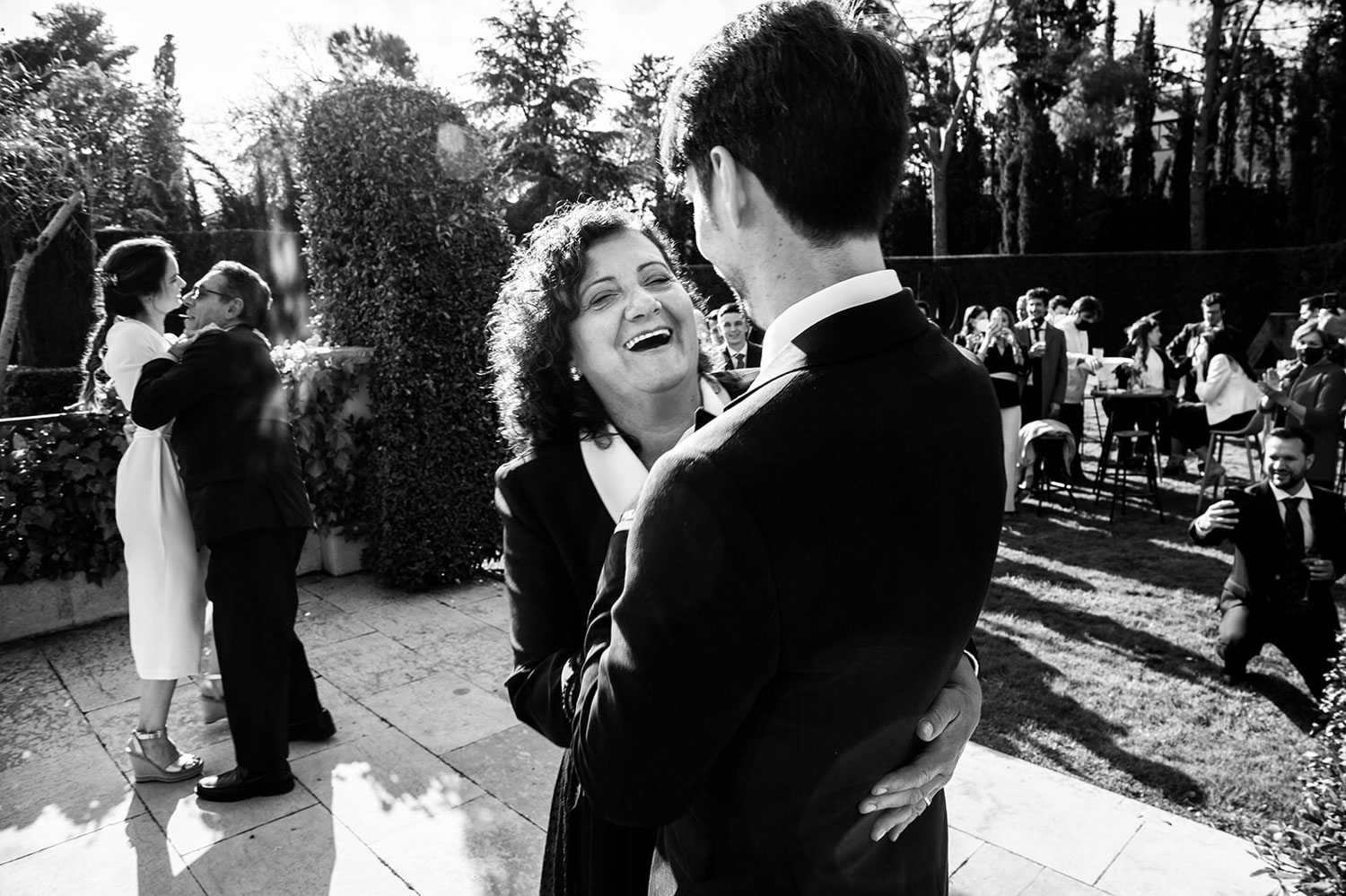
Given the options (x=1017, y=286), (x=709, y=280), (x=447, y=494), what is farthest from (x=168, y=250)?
(x=1017, y=286)

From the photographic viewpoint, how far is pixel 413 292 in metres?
5.86

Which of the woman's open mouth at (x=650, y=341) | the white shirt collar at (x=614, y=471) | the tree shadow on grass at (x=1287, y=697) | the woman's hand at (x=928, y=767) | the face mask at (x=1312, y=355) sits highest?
the woman's open mouth at (x=650, y=341)

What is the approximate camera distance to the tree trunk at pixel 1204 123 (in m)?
23.9

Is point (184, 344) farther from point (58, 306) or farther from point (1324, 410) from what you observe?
point (58, 306)

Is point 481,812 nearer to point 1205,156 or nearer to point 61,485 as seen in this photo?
point 61,485

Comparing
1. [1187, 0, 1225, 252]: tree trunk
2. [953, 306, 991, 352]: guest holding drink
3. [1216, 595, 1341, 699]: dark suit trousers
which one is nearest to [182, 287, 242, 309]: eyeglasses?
[1216, 595, 1341, 699]: dark suit trousers

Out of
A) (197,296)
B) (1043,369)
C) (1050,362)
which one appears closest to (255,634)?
(197,296)

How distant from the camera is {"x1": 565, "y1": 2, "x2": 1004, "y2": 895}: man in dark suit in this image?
94cm

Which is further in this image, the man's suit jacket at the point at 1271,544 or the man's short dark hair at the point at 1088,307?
the man's short dark hair at the point at 1088,307

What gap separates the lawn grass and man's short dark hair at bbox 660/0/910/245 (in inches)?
136

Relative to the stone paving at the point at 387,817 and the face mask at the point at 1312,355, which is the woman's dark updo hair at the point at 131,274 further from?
the face mask at the point at 1312,355

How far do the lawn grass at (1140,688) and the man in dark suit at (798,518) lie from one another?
3170 millimetres

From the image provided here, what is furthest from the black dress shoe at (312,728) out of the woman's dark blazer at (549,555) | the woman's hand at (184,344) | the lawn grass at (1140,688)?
the lawn grass at (1140,688)

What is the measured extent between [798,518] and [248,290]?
10.9 ft
